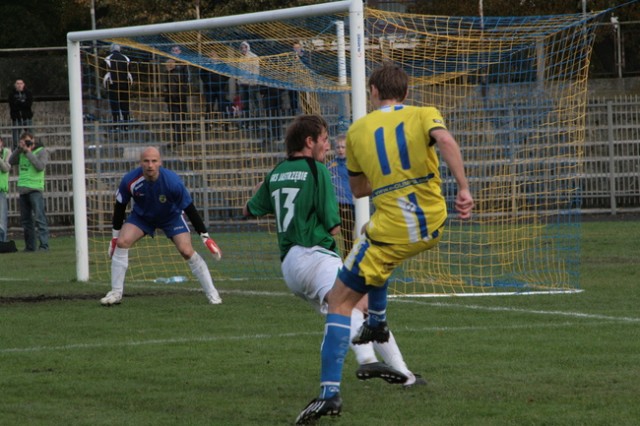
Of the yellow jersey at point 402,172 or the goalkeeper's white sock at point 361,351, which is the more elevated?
the yellow jersey at point 402,172

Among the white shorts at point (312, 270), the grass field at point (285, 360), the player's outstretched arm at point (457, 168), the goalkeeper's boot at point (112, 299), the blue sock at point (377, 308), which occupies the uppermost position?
the player's outstretched arm at point (457, 168)

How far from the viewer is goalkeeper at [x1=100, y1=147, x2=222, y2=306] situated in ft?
41.6

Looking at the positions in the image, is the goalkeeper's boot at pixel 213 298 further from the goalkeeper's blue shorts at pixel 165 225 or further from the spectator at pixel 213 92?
the spectator at pixel 213 92

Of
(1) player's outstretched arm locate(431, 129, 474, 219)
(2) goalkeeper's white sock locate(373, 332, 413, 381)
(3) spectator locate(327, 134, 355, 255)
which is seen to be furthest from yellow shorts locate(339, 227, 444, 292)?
(3) spectator locate(327, 134, 355, 255)

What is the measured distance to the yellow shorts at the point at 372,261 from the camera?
265 inches

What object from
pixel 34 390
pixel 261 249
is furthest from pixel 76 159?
pixel 34 390

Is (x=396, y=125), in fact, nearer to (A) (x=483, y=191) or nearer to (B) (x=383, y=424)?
(B) (x=383, y=424)

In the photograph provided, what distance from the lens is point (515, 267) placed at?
15.7 metres

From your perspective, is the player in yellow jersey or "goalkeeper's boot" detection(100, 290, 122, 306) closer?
the player in yellow jersey

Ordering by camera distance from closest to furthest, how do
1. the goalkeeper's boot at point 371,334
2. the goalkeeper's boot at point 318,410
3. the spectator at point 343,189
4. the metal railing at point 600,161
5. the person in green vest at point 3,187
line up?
1. the goalkeeper's boot at point 318,410
2. the goalkeeper's boot at point 371,334
3. the spectator at point 343,189
4. the person in green vest at point 3,187
5. the metal railing at point 600,161

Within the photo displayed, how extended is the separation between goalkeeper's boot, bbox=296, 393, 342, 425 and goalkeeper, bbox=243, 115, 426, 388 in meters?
0.98

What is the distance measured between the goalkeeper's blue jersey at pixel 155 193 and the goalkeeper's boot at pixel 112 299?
2.91 ft

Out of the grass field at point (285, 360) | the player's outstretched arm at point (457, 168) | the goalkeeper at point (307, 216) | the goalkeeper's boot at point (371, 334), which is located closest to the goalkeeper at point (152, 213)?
the grass field at point (285, 360)

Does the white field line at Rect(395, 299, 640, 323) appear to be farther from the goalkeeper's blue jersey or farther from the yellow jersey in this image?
the yellow jersey
